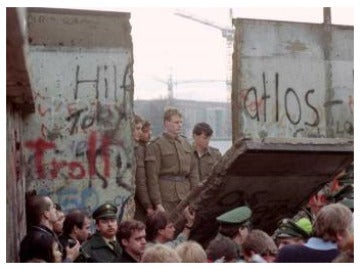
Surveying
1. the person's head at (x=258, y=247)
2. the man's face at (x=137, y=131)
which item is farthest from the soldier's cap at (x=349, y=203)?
the man's face at (x=137, y=131)

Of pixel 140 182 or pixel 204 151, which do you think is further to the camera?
pixel 204 151

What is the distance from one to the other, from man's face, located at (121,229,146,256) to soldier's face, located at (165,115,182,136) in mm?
2845

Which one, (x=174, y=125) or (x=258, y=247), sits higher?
(x=174, y=125)

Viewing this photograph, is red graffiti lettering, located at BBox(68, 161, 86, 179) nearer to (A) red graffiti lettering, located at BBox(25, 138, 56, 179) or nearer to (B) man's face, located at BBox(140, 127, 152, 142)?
(A) red graffiti lettering, located at BBox(25, 138, 56, 179)

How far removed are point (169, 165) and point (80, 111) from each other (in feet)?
3.58

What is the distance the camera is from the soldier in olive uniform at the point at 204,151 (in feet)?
33.3

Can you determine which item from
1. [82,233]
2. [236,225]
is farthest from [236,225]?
[82,233]

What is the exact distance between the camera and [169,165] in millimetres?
9984

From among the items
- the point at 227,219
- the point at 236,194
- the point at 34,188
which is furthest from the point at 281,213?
the point at 34,188

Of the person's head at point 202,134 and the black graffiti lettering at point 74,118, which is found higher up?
the black graffiti lettering at point 74,118

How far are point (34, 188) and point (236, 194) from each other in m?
2.29

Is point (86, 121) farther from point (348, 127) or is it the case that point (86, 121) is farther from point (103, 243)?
point (348, 127)

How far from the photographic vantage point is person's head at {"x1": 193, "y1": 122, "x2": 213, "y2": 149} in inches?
396

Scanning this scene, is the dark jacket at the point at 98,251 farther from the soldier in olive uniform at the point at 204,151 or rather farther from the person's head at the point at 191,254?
the soldier in olive uniform at the point at 204,151
